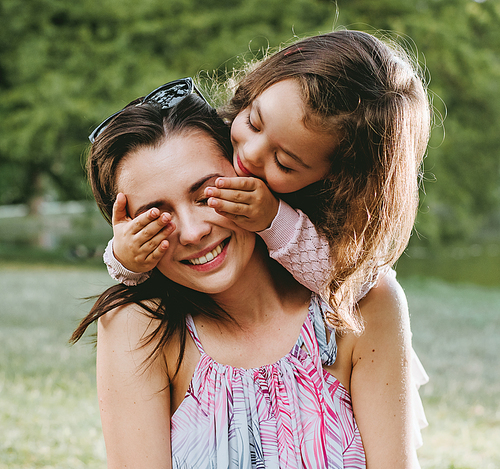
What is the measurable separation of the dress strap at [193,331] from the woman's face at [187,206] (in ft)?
0.68

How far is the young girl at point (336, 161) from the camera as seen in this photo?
2.26m

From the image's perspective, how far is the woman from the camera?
2186mm

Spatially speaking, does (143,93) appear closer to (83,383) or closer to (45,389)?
(83,383)

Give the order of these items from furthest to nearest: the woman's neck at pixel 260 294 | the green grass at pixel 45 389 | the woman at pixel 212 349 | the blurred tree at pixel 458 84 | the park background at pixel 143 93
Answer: the blurred tree at pixel 458 84 → the park background at pixel 143 93 → the green grass at pixel 45 389 → the woman's neck at pixel 260 294 → the woman at pixel 212 349

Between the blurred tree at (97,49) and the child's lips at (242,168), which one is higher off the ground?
the child's lips at (242,168)

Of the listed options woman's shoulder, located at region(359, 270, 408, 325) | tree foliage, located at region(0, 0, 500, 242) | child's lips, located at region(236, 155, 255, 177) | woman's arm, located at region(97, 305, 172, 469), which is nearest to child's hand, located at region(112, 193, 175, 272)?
woman's arm, located at region(97, 305, 172, 469)

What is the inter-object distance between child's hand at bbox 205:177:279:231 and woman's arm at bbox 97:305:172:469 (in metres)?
0.53

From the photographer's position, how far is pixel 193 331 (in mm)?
2379

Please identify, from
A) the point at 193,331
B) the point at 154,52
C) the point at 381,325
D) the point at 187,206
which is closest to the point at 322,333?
the point at 381,325

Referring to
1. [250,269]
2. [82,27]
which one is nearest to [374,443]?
[250,269]

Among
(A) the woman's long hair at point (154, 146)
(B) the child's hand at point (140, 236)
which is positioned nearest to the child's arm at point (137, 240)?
(B) the child's hand at point (140, 236)

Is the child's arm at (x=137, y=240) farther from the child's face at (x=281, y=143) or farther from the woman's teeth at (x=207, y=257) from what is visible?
the child's face at (x=281, y=143)

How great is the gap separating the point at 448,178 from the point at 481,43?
13.8ft

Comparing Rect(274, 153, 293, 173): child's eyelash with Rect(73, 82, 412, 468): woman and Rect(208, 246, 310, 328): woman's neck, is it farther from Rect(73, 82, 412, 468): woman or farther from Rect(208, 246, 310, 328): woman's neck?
Rect(208, 246, 310, 328): woman's neck
